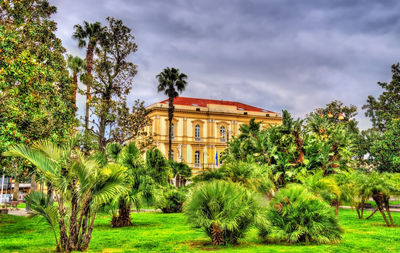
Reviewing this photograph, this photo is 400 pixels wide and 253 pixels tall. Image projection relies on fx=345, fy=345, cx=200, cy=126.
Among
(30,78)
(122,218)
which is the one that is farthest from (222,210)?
(30,78)

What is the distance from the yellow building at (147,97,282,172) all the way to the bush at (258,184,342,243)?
43.6 metres

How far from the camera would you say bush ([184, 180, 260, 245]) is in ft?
29.2

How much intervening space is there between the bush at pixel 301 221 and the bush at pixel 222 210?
0.78 m

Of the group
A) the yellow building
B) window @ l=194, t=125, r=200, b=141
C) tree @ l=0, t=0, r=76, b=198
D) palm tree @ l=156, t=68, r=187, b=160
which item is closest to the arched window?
the yellow building

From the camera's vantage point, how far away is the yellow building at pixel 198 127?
5381 cm

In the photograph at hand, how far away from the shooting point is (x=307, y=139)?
24.2m

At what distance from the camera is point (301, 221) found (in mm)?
9633

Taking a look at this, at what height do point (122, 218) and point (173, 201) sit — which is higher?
point (173, 201)

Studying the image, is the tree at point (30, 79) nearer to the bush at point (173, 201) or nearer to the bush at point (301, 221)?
the bush at point (301, 221)

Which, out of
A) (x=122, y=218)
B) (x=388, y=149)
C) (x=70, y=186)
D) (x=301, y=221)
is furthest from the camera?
(x=388, y=149)

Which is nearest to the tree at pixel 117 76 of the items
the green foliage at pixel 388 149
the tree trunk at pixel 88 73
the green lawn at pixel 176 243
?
the tree trunk at pixel 88 73

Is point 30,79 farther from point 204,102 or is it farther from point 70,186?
point 204,102

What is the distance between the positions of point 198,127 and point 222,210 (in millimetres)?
47862

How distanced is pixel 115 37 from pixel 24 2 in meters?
9.44
